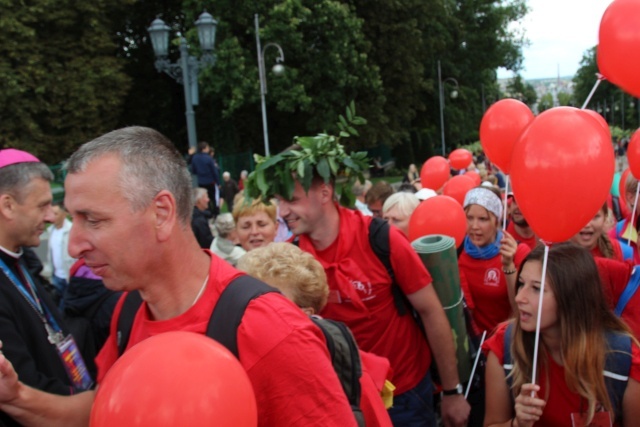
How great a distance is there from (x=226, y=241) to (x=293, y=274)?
3.02 metres

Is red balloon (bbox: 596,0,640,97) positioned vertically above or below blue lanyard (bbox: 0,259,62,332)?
above

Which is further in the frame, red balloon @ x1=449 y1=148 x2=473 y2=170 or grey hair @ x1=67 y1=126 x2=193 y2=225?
red balloon @ x1=449 y1=148 x2=473 y2=170

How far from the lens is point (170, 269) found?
5.43ft

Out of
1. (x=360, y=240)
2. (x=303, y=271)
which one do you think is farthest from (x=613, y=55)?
(x=303, y=271)

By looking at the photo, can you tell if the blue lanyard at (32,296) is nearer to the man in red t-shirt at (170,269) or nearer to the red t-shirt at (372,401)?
the man in red t-shirt at (170,269)

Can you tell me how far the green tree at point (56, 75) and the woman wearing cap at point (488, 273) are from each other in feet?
71.8

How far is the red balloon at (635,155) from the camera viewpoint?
→ 12.2 ft

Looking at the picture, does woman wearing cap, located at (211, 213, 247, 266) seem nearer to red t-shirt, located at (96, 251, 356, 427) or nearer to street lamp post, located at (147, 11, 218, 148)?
red t-shirt, located at (96, 251, 356, 427)

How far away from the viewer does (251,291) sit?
1.55m

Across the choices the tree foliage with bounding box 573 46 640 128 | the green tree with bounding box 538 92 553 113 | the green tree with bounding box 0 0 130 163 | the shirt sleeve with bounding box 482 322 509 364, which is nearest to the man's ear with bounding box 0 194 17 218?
the shirt sleeve with bounding box 482 322 509 364

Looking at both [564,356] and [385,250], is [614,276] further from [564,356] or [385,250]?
[385,250]

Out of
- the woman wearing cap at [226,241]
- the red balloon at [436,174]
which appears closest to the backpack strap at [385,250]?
the woman wearing cap at [226,241]

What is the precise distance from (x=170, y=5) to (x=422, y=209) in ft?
89.9

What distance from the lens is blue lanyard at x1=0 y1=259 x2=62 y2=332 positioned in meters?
2.52
